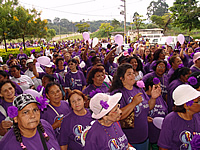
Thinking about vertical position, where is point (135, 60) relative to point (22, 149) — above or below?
above

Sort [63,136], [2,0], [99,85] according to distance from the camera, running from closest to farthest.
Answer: [63,136] < [99,85] < [2,0]

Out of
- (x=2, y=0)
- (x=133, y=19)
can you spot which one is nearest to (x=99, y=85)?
(x=2, y=0)

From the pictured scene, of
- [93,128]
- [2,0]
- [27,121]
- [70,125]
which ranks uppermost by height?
[2,0]

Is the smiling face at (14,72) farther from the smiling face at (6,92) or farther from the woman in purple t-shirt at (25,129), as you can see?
the woman in purple t-shirt at (25,129)

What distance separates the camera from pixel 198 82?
10.4 feet

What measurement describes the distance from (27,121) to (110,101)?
0.91 m

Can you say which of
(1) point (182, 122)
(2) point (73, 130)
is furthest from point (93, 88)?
(1) point (182, 122)

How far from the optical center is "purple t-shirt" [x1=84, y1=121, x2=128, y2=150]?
2107mm

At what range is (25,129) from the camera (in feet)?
6.89

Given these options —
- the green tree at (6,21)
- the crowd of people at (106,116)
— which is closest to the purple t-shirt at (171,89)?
the crowd of people at (106,116)

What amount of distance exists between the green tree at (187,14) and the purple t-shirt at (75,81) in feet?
109

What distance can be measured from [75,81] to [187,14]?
111 feet

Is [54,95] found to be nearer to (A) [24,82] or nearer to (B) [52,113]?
(B) [52,113]

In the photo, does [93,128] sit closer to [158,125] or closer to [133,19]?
[158,125]
